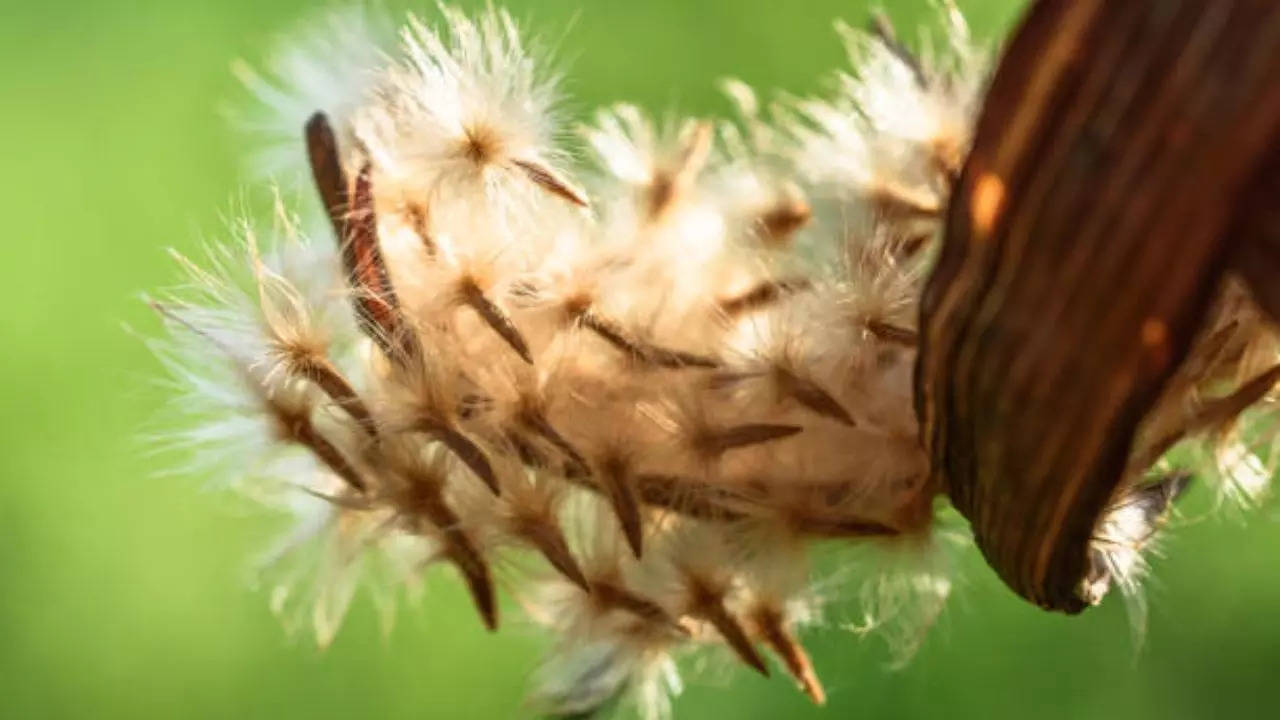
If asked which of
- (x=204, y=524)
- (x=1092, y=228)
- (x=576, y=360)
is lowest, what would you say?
(x=204, y=524)

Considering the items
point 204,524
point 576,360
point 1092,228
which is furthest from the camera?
point 204,524

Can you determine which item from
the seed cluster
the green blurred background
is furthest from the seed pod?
the green blurred background

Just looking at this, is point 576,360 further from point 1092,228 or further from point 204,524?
point 204,524

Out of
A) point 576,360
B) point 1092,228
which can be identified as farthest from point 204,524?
Result: point 1092,228

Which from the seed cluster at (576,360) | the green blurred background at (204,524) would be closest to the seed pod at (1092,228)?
the seed cluster at (576,360)

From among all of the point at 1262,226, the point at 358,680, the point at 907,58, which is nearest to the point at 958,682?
the point at 358,680

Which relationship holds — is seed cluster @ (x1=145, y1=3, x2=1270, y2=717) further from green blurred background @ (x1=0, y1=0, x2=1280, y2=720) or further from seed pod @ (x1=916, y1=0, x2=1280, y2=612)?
green blurred background @ (x1=0, y1=0, x2=1280, y2=720)

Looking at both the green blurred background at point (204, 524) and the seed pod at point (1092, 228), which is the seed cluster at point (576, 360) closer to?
the seed pod at point (1092, 228)
